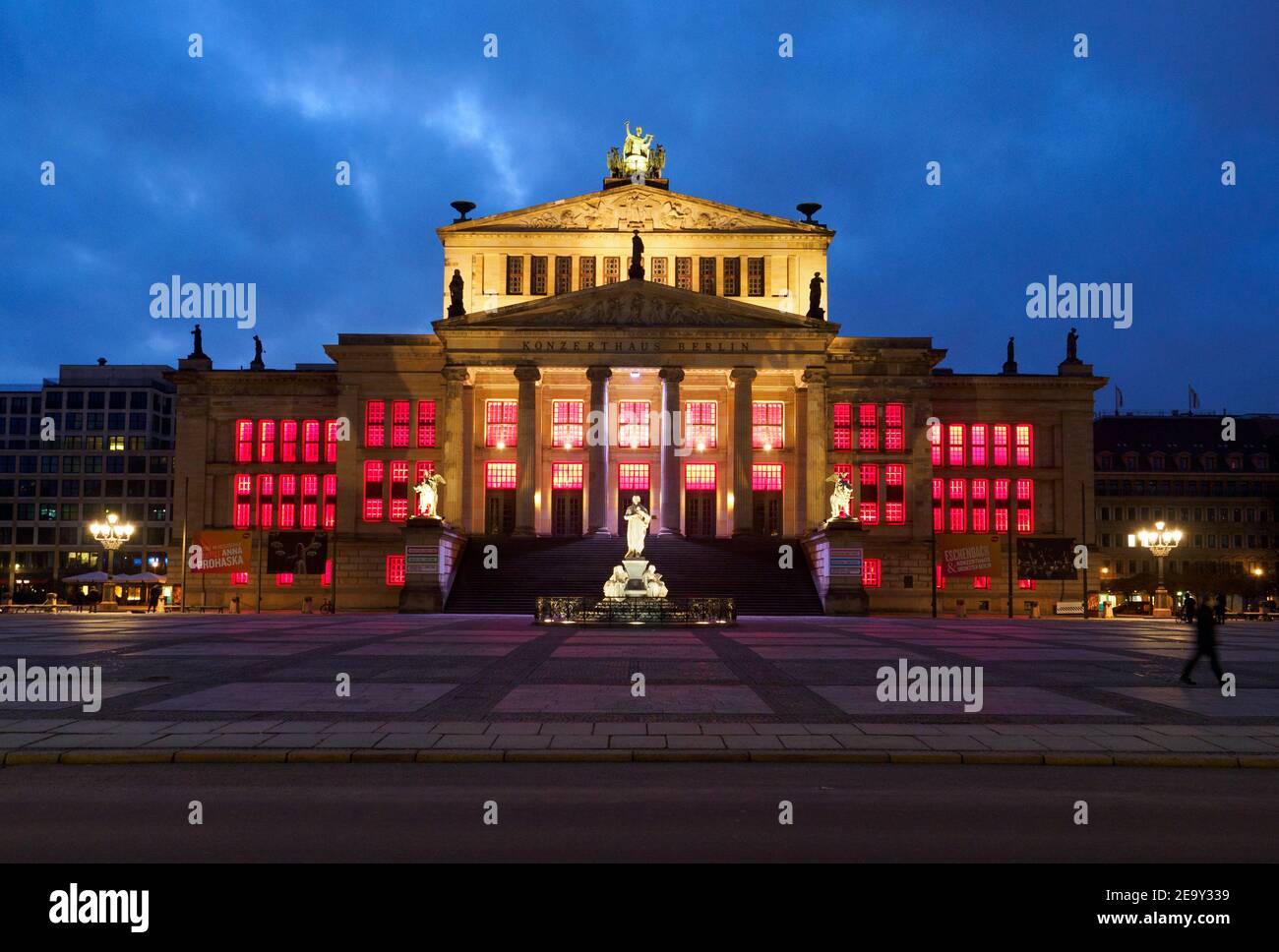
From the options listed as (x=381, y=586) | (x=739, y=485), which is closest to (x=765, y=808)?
(x=739, y=485)

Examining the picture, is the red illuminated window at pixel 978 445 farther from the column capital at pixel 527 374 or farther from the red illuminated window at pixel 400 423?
the red illuminated window at pixel 400 423

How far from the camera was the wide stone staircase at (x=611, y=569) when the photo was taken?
172 ft

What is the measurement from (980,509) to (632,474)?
78.8 ft

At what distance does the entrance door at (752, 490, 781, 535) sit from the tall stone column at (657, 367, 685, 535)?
8.74 meters

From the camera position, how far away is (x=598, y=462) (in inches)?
2506

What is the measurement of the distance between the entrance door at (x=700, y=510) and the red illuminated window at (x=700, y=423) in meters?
3.20

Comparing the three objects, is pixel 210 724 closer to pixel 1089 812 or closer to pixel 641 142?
pixel 1089 812

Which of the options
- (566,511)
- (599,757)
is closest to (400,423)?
(566,511)

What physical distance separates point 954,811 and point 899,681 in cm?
1076

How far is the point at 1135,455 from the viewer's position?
10819 centimetres

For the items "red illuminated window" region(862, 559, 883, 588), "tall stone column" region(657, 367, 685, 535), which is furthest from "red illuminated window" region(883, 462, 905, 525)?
"tall stone column" region(657, 367, 685, 535)

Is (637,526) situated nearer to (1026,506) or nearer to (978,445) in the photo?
(978,445)

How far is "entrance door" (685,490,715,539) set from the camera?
71.8 m

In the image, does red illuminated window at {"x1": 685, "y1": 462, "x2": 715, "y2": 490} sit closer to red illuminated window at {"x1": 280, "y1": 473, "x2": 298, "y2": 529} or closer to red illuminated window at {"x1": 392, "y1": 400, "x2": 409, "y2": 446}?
red illuminated window at {"x1": 392, "y1": 400, "x2": 409, "y2": 446}
